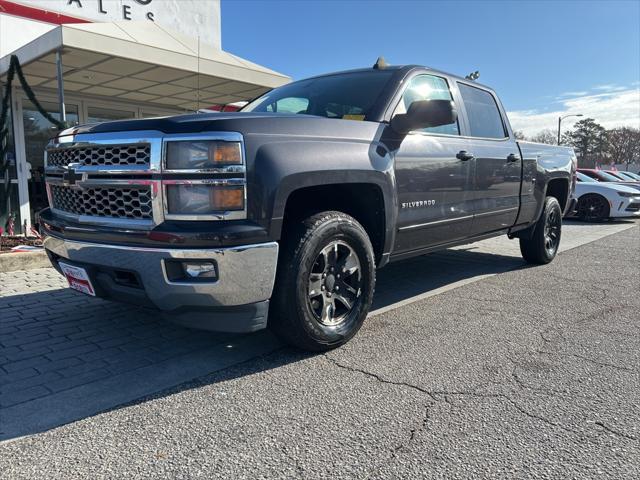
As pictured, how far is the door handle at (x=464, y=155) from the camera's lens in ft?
14.5

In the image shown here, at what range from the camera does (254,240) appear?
282 centimetres

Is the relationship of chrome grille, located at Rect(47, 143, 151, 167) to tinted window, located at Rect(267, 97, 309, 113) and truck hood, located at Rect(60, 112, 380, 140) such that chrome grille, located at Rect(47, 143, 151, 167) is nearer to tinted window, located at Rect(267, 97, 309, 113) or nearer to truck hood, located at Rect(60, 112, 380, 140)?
truck hood, located at Rect(60, 112, 380, 140)

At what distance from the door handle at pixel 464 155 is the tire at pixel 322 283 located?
1.43 meters

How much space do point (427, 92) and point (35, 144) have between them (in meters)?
7.97

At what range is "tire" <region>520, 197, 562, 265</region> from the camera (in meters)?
6.35

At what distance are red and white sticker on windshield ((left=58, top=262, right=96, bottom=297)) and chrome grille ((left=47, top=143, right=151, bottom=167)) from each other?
25.9 inches

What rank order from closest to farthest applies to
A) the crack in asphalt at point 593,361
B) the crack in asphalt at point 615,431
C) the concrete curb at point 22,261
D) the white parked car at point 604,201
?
the crack in asphalt at point 615,431, the crack in asphalt at point 593,361, the concrete curb at point 22,261, the white parked car at point 604,201

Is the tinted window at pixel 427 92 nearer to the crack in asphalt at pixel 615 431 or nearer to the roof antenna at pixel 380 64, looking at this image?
the roof antenna at pixel 380 64

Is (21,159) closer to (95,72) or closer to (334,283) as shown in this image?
(95,72)

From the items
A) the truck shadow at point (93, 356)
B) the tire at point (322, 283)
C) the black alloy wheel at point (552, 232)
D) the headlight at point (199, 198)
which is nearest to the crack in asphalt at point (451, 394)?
the tire at point (322, 283)

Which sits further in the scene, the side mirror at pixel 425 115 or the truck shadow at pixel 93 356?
the side mirror at pixel 425 115

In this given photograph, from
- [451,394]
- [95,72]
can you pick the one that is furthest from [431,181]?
[95,72]

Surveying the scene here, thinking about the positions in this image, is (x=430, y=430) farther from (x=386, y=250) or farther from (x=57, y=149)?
(x=57, y=149)

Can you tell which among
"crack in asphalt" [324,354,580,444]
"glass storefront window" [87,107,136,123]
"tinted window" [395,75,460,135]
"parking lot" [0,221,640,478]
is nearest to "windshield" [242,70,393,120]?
"tinted window" [395,75,460,135]
